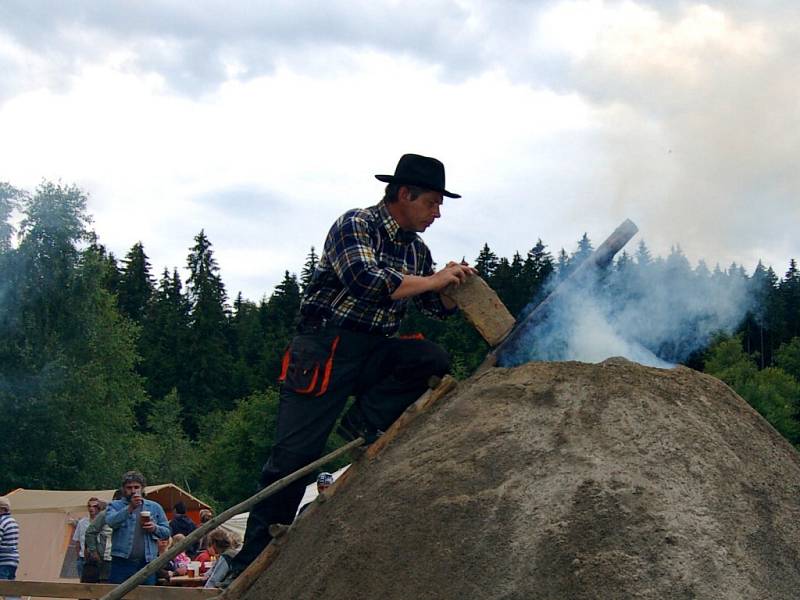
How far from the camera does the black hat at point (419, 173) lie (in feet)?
18.2

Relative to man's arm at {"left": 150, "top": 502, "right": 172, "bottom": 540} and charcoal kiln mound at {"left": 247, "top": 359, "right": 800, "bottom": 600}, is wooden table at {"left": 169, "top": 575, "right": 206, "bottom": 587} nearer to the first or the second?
man's arm at {"left": 150, "top": 502, "right": 172, "bottom": 540}

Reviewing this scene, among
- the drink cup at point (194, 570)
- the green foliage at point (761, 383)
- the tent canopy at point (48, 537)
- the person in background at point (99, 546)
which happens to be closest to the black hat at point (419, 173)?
the drink cup at point (194, 570)

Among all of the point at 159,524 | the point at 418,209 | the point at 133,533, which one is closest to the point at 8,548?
Result: the point at 133,533

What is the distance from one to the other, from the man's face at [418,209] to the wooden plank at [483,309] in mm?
398

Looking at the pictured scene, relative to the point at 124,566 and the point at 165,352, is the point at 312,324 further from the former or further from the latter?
the point at 165,352

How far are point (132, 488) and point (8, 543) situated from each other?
1.93m

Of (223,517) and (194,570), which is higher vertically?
(223,517)

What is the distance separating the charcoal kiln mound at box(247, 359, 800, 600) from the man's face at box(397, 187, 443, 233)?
3.16ft

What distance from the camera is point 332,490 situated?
17.0 ft

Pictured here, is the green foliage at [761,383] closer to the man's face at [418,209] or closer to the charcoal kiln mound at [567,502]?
the man's face at [418,209]

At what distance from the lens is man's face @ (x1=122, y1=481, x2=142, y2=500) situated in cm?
1012

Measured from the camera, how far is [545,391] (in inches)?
189

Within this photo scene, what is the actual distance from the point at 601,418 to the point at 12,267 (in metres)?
38.8

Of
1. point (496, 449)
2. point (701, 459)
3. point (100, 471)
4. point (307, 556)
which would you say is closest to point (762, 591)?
point (701, 459)
